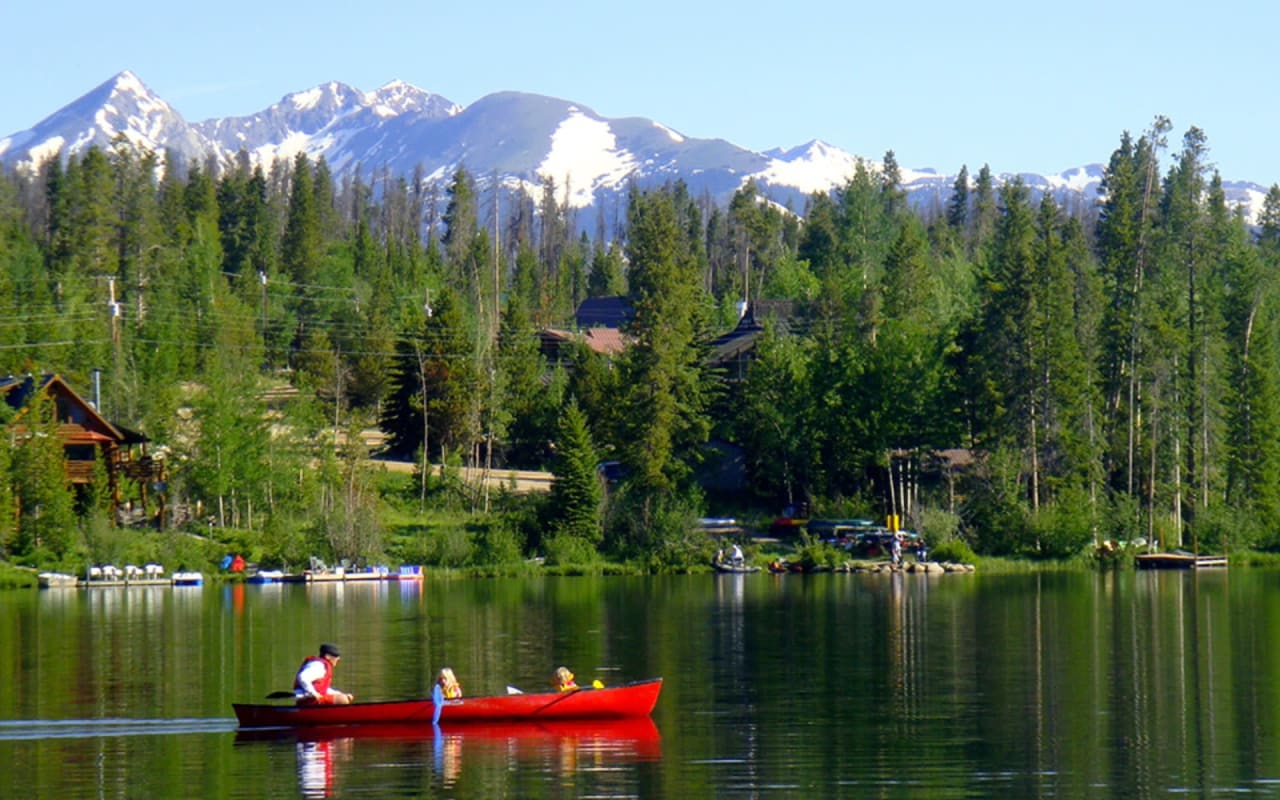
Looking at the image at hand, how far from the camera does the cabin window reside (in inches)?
3017

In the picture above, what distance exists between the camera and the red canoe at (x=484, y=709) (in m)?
31.1

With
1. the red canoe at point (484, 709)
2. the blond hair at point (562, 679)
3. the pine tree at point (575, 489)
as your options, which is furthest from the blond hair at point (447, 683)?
the pine tree at point (575, 489)

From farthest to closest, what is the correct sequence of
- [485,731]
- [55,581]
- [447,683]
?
[55,581] < [447,683] < [485,731]

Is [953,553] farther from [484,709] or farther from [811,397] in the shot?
[484,709]

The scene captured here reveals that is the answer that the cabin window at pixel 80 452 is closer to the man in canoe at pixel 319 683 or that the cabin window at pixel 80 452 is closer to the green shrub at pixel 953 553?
the green shrub at pixel 953 553

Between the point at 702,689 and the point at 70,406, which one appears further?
the point at 70,406

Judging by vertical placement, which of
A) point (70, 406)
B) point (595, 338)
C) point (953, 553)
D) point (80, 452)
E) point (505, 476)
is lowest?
point (953, 553)

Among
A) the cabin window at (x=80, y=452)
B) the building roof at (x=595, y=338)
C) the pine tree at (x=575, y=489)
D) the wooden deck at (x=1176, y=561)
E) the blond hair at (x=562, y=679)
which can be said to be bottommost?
the wooden deck at (x=1176, y=561)

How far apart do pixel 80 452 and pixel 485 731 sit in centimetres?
5071

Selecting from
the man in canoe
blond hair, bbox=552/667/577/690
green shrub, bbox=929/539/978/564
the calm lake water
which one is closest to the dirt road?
green shrub, bbox=929/539/978/564

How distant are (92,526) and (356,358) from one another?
36233mm

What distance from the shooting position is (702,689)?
36281 millimetres

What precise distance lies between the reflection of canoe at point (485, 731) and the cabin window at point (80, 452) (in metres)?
48.4

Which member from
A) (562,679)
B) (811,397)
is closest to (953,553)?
(811,397)
